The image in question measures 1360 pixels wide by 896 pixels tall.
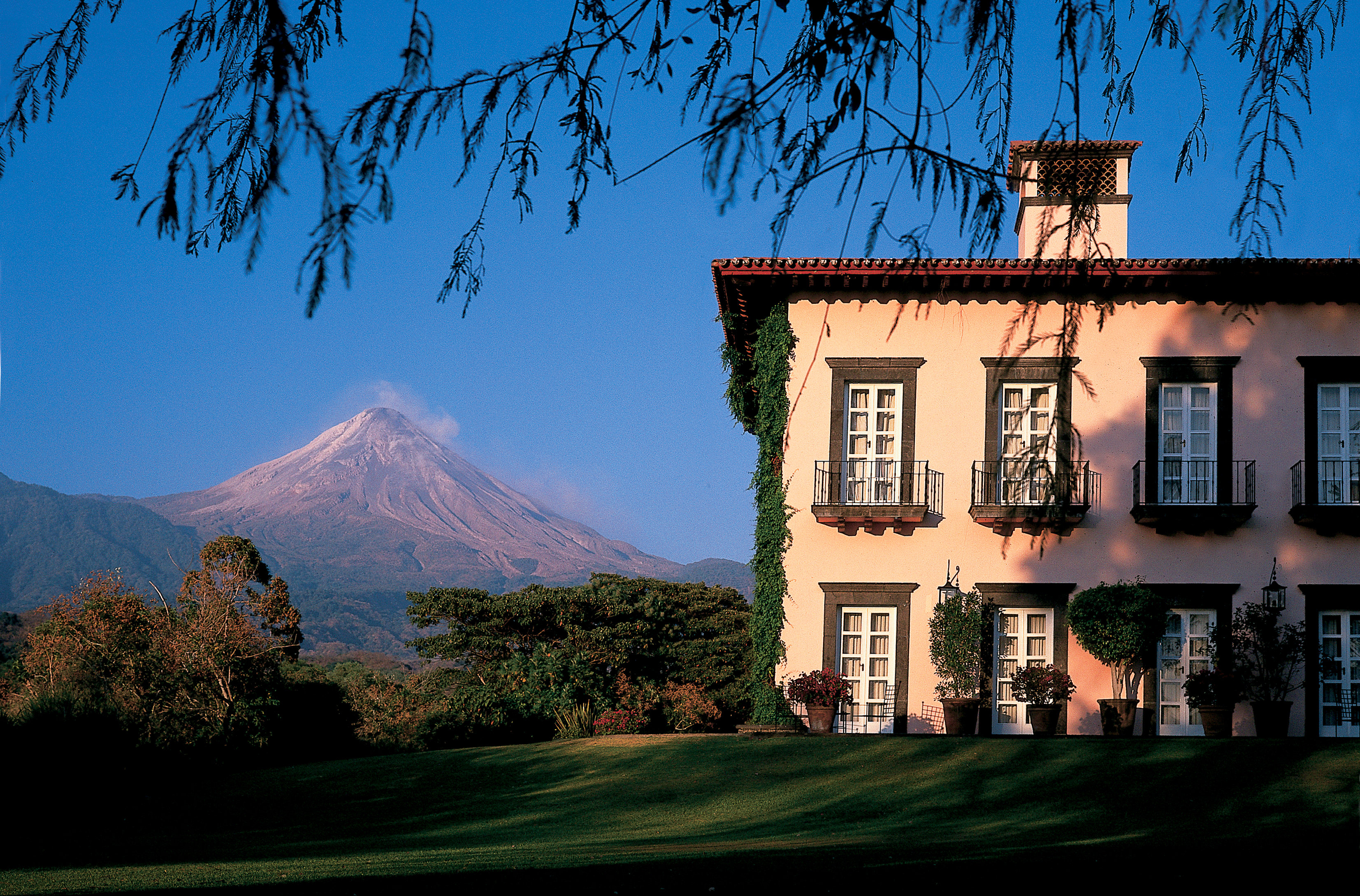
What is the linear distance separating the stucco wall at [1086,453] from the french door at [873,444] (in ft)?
1.25

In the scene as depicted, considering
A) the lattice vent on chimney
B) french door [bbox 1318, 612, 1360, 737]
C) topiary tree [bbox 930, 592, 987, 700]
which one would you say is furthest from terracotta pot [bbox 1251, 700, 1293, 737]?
the lattice vent on chimney

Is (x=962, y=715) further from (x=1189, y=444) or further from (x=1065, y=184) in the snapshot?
(x=1065, y=184)

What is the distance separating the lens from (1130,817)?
39.1ft

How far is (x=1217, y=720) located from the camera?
1681 centimetres

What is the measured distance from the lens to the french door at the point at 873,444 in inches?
713

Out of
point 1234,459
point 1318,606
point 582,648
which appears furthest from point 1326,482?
point 582,648

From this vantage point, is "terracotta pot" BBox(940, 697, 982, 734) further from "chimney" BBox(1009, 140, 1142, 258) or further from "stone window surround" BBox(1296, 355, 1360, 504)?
"chimney" BBox(1009, 140, 1142, 258)

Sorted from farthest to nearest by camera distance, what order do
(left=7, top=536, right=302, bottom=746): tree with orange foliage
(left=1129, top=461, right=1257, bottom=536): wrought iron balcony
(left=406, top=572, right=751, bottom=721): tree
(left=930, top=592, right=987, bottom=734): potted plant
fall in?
1. (left=406, top=572, right=751, bottom=721): tree
2. (left=7, top=536, right=302, bottom=746): tree with orange foliage
3. (left=1129, top=461, right=1257, bottom=536): wrought iron balcony
4. (left=930, top=592, right=987, bottom=734): potted plant

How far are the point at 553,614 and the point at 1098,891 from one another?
1919 centimetres

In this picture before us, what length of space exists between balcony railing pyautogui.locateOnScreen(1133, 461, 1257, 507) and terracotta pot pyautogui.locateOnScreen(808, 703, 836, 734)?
5.55 meters

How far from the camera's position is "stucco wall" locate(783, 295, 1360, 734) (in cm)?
1764

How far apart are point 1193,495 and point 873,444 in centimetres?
487

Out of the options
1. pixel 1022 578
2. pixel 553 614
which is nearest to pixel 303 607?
pixel 553 614

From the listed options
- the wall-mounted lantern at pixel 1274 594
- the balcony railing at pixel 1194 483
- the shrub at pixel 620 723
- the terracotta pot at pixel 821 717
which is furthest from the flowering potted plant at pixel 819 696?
the wall-mounted lantern at pixel 1274 594
